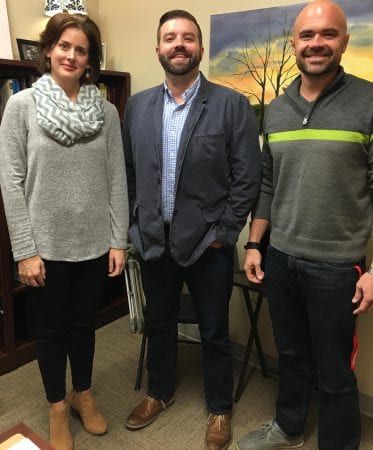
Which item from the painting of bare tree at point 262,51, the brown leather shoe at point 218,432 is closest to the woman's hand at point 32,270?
the brown leather shoe at point 218,432

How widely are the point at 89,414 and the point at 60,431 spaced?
0.15 m

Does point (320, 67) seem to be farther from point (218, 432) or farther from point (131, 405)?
point (131, 405)

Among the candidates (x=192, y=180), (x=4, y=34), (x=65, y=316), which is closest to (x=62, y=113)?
(x=192, y=180)

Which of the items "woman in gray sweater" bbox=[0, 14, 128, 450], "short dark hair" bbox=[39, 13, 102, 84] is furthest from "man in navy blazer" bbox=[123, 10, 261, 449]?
"short dark hair" bbox=[39, 13, 102, 84]

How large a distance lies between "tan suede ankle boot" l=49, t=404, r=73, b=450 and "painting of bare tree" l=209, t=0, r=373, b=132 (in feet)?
5.47

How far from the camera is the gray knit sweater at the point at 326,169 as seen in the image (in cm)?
132

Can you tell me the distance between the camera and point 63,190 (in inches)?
58.7

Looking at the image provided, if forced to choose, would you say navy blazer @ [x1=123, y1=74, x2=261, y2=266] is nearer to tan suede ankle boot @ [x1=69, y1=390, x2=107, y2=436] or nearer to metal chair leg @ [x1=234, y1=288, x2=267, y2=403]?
metal chair leg @ [x1=234, y1=288, x2=267, y2=403]

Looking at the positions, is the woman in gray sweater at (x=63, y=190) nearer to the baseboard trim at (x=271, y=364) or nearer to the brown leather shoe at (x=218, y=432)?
the brown leather shoe at (x=218, y=432)

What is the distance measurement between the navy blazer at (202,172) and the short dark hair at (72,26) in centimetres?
25

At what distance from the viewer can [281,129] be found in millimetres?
1454

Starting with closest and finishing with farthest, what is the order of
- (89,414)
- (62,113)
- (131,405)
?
(62,113)
(89,414)
(131,405)

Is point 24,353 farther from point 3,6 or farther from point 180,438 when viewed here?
point 3,6

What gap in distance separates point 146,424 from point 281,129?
1410 millimetres
